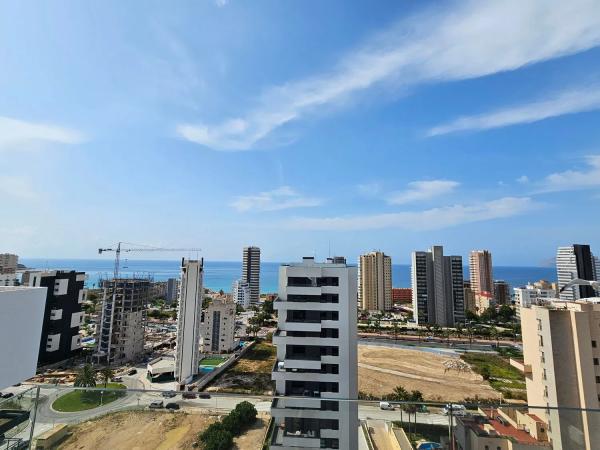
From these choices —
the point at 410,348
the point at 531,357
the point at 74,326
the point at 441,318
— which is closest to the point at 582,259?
the point at 441,318

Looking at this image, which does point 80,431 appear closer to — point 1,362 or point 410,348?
point 1,362

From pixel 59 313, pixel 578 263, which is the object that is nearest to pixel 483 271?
pixel 578 263

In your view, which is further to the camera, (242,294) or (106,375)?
(242,294)

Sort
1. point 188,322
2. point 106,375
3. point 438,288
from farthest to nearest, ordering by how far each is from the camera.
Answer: point 438,288
point 188,322
point 106,375

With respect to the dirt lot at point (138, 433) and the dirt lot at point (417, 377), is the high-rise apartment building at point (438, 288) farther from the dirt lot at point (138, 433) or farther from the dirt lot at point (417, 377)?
the dirt lot at point (138, 433)

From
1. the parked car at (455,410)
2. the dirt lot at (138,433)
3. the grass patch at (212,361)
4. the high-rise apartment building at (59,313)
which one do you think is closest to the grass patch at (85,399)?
the dirt lot at (138,433)

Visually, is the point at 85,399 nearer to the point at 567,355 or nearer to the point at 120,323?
the point at 567,355

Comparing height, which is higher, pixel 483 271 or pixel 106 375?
pixel 483 271
